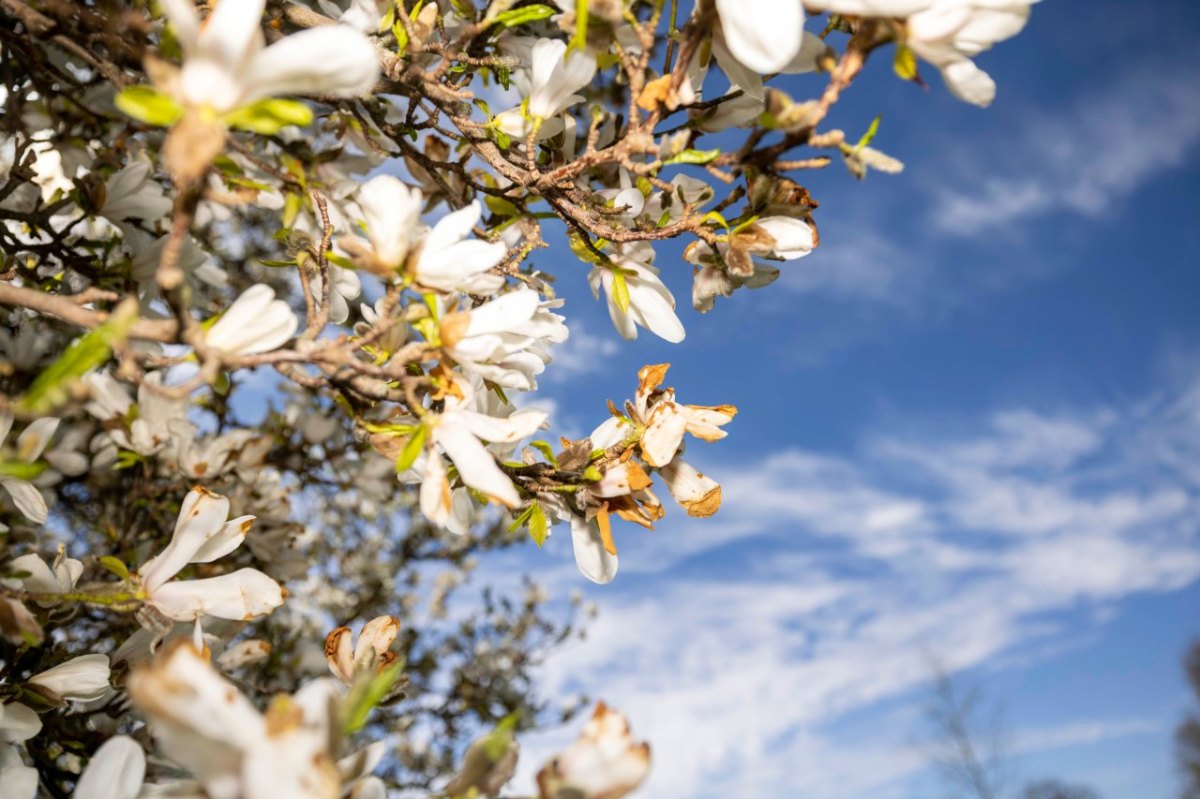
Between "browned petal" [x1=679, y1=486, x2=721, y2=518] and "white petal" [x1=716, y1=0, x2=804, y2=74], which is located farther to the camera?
"browned petal" [x1=679, y1=486, x2=721, y2=518]

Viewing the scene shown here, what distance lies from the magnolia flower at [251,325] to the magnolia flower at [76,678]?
0.62 metres

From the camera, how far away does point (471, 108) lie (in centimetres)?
133

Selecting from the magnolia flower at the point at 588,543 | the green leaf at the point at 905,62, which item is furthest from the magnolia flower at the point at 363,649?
the green leaf at the point at 905,62

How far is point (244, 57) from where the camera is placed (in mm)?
685

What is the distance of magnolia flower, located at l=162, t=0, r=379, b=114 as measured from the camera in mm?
669

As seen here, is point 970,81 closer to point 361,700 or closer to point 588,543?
point 588,543

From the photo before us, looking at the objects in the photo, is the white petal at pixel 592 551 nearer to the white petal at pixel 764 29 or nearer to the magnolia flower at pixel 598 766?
the magnolia flower at pixel 598 766

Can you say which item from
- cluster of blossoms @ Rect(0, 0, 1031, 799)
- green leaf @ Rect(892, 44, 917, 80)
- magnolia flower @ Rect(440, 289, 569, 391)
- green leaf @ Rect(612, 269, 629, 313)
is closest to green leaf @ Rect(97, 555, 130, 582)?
cluster of blossoms @ Rect(0, 0, 1031, 799)

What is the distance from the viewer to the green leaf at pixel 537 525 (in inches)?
45.2

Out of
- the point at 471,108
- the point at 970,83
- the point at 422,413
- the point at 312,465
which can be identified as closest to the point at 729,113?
the point at 970,83

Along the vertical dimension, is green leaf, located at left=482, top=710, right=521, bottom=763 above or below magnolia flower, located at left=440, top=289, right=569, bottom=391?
below

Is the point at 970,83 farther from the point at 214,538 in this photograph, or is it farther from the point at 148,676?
the point at 214,538

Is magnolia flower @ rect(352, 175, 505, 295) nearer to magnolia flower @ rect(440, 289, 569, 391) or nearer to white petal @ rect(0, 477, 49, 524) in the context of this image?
magnolia flower @ rect(440, 289, 569, 391)

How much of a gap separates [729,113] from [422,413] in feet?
1.89
